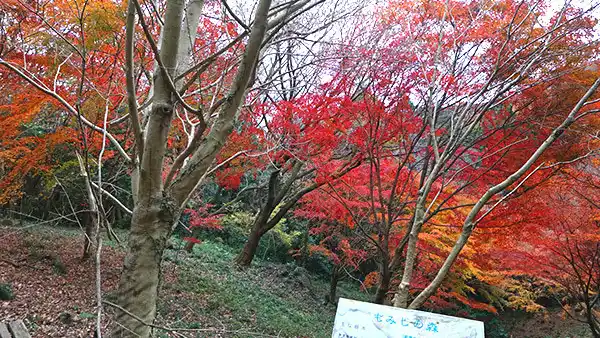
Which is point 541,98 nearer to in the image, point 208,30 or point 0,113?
point 208,30

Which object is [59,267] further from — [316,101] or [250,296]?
[316,101]

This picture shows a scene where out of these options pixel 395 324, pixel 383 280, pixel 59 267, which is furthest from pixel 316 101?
pixel 59 267

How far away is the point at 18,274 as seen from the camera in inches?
273

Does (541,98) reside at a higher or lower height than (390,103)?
higher

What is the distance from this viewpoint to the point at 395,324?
3.42 meters

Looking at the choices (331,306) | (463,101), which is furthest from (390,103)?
(331,306)

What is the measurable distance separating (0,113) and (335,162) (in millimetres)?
7470

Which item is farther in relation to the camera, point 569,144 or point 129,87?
point 569,144

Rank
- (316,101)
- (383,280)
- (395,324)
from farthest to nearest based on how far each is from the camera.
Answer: (316,101) < (383,280) < (395,324)

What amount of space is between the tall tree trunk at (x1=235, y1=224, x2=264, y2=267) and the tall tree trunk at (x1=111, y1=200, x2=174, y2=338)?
9051 mm

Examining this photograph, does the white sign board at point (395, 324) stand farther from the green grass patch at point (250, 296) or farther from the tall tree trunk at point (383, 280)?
the green grass patch at point (250, 296)

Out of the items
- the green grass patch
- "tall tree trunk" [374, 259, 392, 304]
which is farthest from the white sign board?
the green grass patch

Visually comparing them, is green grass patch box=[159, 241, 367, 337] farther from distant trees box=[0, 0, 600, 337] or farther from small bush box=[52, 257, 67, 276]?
distant trees box=[0, 0, 600, 337]

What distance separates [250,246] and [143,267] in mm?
9996
